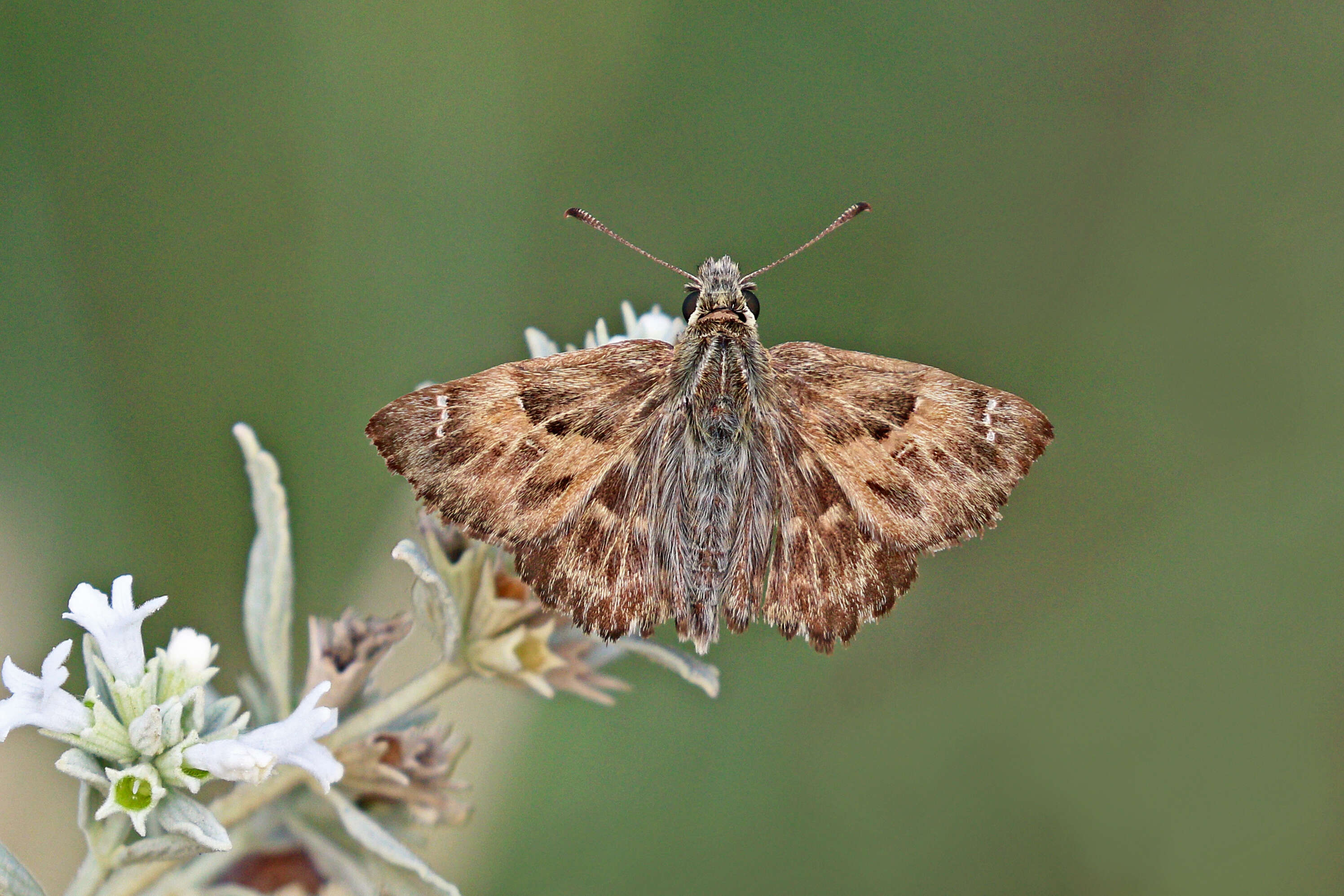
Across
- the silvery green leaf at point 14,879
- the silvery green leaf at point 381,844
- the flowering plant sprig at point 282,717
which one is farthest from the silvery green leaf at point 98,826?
the silvery green leaf at point 381,844

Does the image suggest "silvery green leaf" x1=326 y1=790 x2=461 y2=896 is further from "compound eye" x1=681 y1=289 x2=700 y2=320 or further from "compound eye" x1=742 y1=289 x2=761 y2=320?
"compound eye" x1=742 y1=289 x2=761 y2=320

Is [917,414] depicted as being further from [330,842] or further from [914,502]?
[330,842]

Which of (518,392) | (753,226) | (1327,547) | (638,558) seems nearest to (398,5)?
(753,226)

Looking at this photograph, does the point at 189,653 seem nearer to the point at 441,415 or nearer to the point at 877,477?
the point at 441,415

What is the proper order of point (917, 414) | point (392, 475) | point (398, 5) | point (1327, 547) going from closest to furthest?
point (917, 414)
point (392, 475)
point (398, 5)
point (1327, 547)

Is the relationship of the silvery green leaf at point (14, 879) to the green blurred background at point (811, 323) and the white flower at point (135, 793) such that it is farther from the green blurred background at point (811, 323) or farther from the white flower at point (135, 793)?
the green blurred background at point (811, 323)

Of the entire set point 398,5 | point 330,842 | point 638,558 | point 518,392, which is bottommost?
point 330,842

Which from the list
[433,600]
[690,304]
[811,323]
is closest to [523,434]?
[433,600]

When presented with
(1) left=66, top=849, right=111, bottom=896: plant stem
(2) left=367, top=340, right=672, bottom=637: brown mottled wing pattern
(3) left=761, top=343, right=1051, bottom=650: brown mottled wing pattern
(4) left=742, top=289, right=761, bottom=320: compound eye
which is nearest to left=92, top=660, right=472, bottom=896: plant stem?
(1) left=66, top=849, right=111, bottom=896: plant stem
